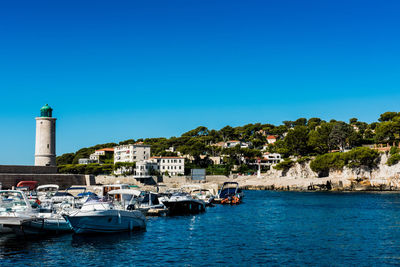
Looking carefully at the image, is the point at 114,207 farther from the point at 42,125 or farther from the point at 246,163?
the point at 246,163

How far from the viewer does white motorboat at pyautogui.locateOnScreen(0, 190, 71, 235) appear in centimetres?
2244

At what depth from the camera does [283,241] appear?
24422mm

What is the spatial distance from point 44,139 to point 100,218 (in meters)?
34.5

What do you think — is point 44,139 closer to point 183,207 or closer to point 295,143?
point 183,207

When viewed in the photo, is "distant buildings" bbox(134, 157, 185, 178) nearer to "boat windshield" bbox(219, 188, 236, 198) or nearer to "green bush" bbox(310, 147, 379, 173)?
"green bush" bbox(310, 147, 379, 173)

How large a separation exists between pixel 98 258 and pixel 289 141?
103 meters

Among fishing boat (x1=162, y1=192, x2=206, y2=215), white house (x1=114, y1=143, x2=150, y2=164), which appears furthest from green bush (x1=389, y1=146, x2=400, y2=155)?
white house (x1=114, y1=143, x2=150, y2=164)

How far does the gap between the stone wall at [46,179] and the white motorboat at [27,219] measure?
26099 mm

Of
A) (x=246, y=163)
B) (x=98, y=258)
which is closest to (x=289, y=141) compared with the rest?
(x=246, y=163)

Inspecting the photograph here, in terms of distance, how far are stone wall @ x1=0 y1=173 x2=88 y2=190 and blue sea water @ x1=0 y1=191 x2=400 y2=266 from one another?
2514cm

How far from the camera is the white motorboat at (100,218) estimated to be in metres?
23.8

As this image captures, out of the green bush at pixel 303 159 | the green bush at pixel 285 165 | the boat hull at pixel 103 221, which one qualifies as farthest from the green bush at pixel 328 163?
the boat hull at pixel 103 221

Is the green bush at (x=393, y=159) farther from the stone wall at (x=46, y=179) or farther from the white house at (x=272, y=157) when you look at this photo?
the stone wall at (x=46, y=179)

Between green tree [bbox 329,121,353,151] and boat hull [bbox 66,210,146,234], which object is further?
green tree [bbox 329,121,353,151]
